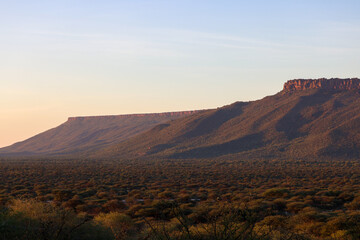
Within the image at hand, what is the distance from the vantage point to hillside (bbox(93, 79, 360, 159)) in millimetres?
92688

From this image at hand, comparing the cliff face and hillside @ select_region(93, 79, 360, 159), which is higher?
the cliff face

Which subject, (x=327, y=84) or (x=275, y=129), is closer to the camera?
(x=275, y=129)

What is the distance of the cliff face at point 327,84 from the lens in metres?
129

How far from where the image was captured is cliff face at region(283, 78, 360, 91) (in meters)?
129

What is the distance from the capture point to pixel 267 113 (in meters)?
116

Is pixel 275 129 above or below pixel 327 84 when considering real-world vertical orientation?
below

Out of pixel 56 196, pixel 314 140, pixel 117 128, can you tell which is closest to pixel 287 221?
pixel 56 196

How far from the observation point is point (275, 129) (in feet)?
344

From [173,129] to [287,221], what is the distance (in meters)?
112

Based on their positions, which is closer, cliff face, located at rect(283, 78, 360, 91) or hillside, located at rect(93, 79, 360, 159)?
hillside, located at rect(93, 79, 360, 159)

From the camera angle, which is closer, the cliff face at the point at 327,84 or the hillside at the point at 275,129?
the hillside at the point at 275,129

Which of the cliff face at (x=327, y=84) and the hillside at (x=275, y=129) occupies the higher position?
the cliff face at (x=327, y=84)

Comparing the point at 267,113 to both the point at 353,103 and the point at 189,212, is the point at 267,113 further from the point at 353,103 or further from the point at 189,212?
the point at 189,212

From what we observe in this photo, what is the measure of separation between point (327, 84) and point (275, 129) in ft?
129
